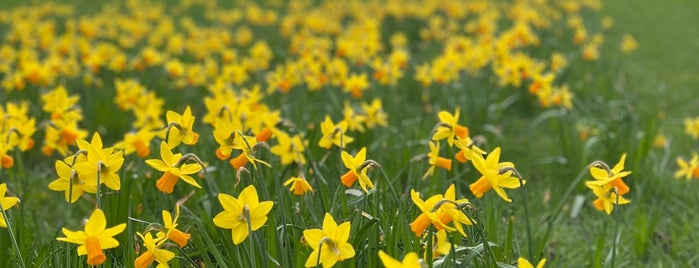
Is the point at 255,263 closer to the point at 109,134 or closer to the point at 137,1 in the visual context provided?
the point at 109,134

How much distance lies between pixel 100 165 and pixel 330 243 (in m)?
0.59

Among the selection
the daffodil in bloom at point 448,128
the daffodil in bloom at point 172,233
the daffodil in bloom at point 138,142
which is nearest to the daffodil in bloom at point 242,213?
the daffodil in bloom at point 172,233

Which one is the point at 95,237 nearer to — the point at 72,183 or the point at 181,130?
the point at 72,183

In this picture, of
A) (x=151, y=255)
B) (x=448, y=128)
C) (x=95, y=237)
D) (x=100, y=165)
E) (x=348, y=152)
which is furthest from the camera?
(x=348, y=152)

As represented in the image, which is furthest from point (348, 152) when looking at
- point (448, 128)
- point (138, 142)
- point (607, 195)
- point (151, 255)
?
point (151, 255)

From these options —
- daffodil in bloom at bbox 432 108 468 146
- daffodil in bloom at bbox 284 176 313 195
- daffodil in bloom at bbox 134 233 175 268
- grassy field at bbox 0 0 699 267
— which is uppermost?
daffodil in bloom at bbox 432 108 468 146

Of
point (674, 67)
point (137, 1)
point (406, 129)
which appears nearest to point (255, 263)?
point (406, 129)

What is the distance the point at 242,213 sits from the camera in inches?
57.0

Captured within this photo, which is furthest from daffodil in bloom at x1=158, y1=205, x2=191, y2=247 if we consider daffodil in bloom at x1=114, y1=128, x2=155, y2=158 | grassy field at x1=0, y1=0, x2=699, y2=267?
daffodil in bloom at x1=114, y1=128, x2=155, y2=158

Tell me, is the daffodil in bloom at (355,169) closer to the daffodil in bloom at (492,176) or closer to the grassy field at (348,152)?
the grassy field at (348,152)

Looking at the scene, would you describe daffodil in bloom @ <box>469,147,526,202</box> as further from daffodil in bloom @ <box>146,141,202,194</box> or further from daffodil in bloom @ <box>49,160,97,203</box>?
daffodil in bloom @ <box>49,160,97,203</box>

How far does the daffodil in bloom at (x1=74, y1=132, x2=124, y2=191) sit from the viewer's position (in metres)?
1.58

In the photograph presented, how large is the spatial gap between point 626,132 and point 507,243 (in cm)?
176

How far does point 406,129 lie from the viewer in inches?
143
